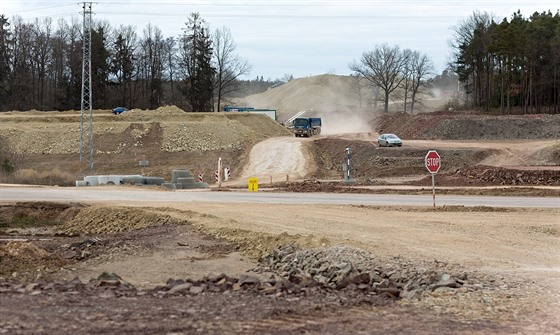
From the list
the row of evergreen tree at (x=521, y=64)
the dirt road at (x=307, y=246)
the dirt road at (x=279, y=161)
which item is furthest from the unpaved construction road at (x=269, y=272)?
the row of evergreen tree at (x=521, y=64)

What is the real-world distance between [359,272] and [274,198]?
56.7 ft

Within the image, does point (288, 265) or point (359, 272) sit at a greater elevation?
point (359, 272)

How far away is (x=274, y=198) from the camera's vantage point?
3070 cm

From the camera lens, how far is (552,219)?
23.3m

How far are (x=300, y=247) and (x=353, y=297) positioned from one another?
5816 millimetres

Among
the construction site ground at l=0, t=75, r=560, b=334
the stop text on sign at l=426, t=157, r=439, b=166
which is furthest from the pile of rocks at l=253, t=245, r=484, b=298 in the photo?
the stop text on sign at l=426, t=157, r=439, b=166

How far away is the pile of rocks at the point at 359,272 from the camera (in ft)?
40.2

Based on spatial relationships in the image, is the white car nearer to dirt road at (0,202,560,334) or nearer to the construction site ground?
the construction site ground

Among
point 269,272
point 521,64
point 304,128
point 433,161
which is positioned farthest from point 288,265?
point 521,64

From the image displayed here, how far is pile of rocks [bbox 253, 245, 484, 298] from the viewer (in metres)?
12.3

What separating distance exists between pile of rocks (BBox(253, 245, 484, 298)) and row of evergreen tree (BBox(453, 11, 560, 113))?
233 ft

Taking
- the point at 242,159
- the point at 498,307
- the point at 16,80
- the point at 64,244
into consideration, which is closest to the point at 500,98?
the point at 242,159

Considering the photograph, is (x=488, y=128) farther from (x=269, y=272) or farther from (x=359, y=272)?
(x=359, y=272)

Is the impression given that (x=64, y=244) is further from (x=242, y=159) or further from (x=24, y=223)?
(x=242, y=159)
